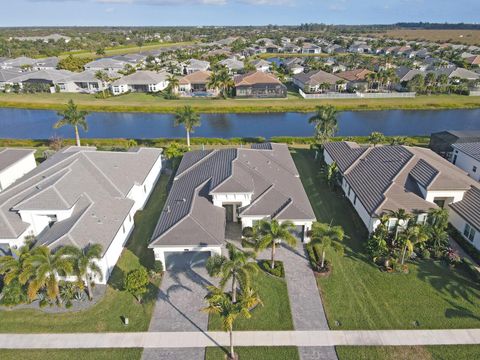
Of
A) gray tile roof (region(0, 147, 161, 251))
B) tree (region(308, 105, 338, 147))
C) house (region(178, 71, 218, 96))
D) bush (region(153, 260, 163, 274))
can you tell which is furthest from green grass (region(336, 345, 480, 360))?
house (region(178, 71, 218, 96))

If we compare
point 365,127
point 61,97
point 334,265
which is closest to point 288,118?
point 365,127

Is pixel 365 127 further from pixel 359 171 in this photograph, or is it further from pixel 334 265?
pixel 334 265

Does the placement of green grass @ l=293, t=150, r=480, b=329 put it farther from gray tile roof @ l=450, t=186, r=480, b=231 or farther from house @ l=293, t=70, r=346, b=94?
house @ l=293, t=70, r=346, b=94

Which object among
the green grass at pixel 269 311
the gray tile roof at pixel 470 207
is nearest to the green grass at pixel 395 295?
the green grass at pixel 269 311

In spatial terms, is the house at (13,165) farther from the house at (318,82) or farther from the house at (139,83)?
the house at (318,82)

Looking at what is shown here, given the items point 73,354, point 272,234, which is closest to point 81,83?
point 272,234

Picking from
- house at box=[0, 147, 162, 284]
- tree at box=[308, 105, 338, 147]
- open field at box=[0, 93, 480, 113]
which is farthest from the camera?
open field at box=[0, 93, 480, 113]
